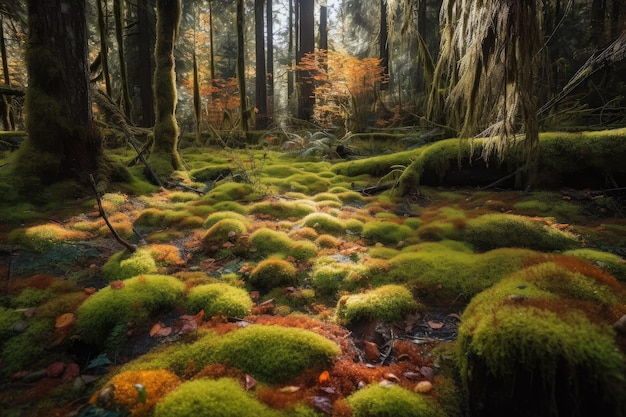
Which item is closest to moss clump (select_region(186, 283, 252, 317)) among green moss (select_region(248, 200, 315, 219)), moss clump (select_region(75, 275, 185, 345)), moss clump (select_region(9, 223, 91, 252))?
moss clump (select_region(75, 275, 185, 345))

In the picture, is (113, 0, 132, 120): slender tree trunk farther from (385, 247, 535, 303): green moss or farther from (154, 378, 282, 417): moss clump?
(154, 378, 282, 417): moss clump

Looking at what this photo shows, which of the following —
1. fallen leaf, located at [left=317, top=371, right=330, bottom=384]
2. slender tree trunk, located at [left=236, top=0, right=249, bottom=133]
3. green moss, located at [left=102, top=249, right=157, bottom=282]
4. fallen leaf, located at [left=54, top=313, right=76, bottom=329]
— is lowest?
fallen leaf, located at [left=317, top=371, right=330, bottom=384]

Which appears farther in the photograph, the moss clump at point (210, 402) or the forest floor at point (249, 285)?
the forest floor at point (249, 285)

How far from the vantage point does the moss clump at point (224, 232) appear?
469 centimetres

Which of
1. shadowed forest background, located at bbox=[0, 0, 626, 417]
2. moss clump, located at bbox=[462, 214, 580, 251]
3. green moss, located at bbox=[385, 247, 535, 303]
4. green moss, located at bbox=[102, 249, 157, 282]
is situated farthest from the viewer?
moss clump, located at bbox=[462, 214, 580, 251]

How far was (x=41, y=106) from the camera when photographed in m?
5.69

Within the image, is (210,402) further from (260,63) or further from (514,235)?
(260,63)

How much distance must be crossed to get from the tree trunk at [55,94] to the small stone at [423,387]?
263 inches

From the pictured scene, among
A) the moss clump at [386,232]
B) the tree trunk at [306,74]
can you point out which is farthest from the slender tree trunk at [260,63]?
the moss clump at [386,232]

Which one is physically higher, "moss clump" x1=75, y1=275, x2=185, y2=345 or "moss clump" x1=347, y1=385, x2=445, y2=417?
"moss clump" x1=75, y1=275, x2=185, y2=345

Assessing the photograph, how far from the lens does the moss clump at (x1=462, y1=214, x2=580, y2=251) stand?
4117 mm

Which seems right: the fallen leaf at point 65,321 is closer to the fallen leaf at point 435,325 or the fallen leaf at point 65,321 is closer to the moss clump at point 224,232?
the moss clump at point 224,232

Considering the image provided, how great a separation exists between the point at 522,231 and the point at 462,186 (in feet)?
11.0

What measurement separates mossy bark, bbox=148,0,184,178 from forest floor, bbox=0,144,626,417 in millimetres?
2160
